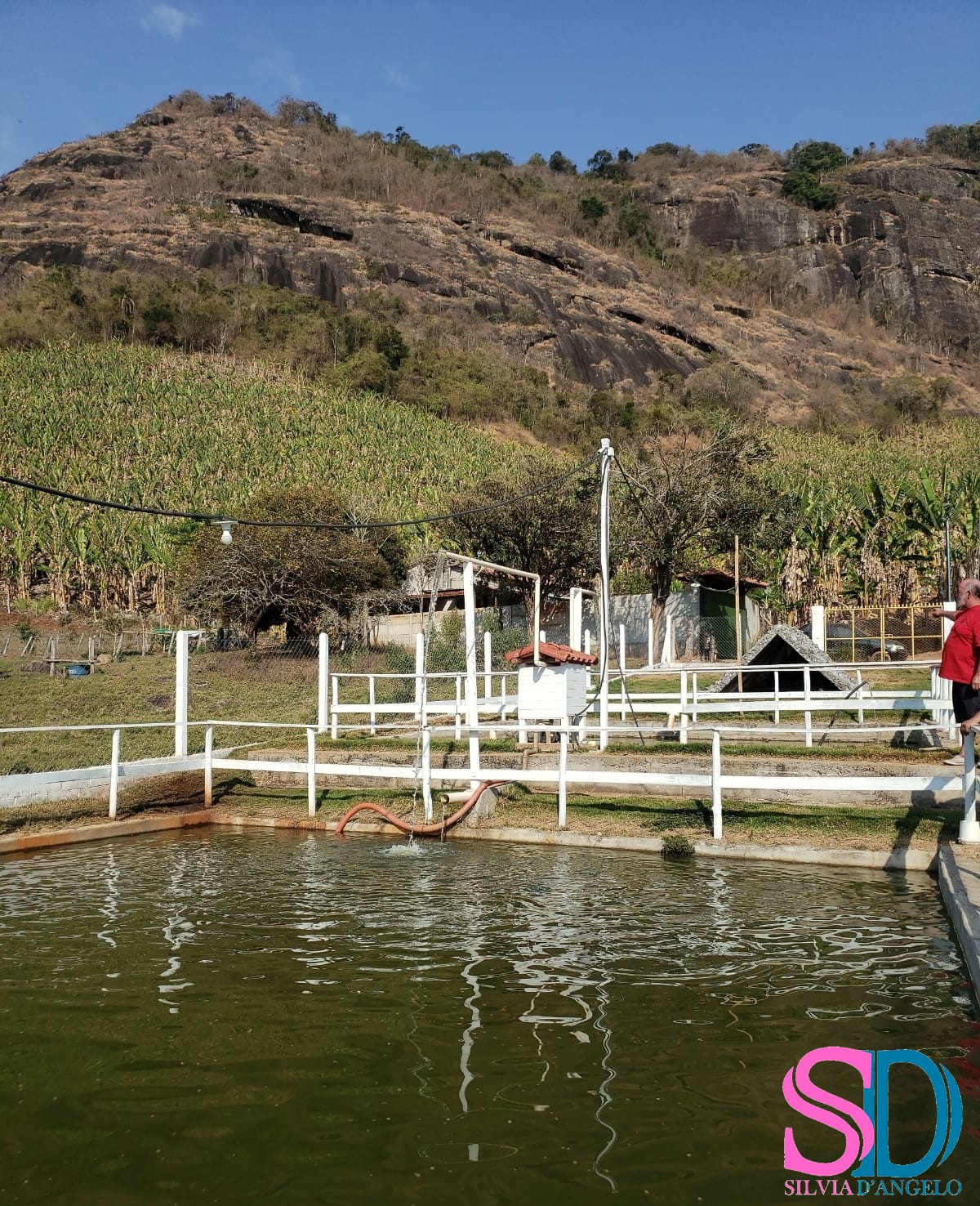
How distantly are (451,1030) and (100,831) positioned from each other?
350 inches

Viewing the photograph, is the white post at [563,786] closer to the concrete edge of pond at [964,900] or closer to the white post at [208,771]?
the concrete edge of pond at [964,900]

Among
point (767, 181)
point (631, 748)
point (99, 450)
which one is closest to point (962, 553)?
point (631, 748)

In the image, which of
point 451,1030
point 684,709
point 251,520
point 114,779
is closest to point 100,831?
point 114,779

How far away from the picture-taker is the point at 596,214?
474 feet

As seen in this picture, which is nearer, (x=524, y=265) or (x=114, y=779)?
(x=114, y=779)

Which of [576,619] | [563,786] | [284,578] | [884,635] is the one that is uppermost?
[284,578]

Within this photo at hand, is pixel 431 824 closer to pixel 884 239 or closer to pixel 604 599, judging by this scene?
pixel 604 599

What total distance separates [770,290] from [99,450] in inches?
4308

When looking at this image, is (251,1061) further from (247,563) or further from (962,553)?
(962,553)

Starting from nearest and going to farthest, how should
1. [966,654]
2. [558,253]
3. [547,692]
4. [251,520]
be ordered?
[966,654]
[547,692]
[251,520]
[558,253]

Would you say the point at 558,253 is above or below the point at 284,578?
above

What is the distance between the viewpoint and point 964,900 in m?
7.29
